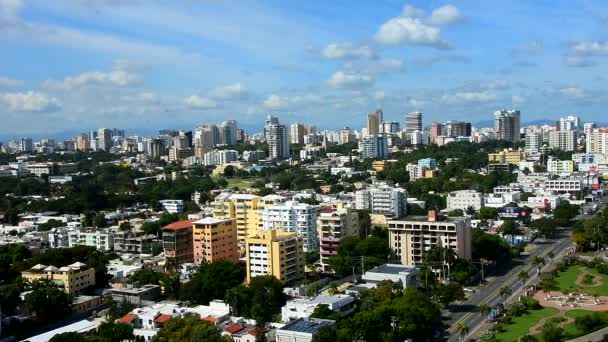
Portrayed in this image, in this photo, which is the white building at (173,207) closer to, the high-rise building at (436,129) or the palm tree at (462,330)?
the palm tree at (462,330)

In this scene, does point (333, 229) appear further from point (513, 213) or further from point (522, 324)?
point (513, 213)

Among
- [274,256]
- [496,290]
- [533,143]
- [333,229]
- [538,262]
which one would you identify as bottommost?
[496,290]

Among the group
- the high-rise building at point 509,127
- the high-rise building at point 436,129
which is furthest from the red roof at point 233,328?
the high-rise building at point 436,129

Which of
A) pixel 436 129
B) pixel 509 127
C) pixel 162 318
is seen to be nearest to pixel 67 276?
pixel 162 318

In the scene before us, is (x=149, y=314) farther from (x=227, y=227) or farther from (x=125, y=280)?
(x=227, y=227)

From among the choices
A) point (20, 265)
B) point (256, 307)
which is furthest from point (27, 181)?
point (256, 307)

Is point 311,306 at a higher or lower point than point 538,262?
higher
